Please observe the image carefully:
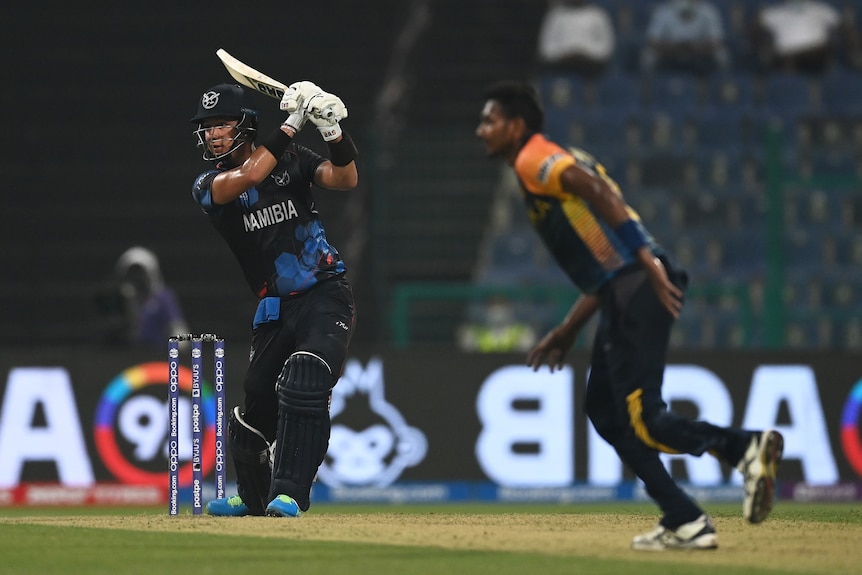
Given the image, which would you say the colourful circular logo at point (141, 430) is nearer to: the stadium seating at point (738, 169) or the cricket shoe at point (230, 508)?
the stadium seating at point (738, 169)

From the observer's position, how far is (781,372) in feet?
45.9

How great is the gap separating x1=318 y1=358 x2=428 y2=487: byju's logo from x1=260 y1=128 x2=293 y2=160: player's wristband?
598 centimetres

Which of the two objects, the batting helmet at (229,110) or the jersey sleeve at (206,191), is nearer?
the jersey sleeve at (206,191)

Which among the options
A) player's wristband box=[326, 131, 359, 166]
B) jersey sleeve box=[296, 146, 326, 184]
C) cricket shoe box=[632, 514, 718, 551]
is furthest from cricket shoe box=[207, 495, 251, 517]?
cricket shoe box=[632, 514, 718, 551]

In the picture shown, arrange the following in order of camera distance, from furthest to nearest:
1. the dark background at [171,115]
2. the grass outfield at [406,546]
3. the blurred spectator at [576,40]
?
the blurred spectator at [576,40], the dark background at [171,115], the grass outfield at [406,546]

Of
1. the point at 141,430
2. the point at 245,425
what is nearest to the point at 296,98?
the point at 245,425

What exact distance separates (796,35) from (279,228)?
12148 mm

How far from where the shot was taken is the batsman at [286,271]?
8086mm

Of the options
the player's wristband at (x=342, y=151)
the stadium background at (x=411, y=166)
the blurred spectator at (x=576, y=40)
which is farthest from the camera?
the blurred spectator at (x=576, y=40)

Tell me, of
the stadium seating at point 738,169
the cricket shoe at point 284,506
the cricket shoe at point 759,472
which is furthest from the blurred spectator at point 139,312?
the cricket shoe at point 759,472

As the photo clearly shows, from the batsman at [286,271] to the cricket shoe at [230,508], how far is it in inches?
9.6

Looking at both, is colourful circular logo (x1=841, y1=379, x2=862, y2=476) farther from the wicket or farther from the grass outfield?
the wicket

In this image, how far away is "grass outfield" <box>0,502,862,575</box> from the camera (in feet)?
20.6

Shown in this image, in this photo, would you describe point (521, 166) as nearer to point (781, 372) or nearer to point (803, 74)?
point (781, 372)
